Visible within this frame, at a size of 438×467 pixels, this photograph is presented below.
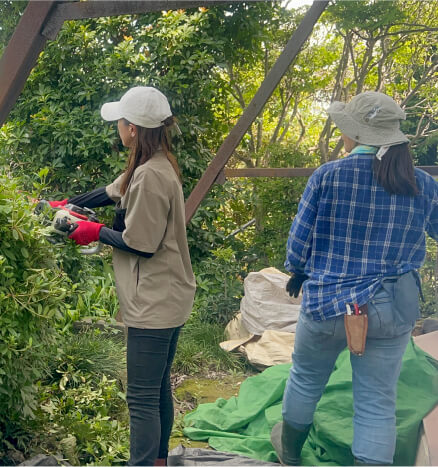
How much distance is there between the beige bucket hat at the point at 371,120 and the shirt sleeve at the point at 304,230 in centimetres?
28

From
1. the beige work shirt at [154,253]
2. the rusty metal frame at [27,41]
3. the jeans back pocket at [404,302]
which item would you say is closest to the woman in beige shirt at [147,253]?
the beige work shirt at [154,253]

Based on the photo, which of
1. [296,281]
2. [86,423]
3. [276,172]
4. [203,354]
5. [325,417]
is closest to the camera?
[296,281]

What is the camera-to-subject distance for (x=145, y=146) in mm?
2520

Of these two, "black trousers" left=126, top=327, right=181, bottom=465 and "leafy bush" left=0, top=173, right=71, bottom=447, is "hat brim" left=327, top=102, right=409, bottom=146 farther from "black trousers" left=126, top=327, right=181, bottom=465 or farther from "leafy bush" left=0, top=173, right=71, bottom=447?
"leafy bush" left=0, top=173, right=71, bottom=447

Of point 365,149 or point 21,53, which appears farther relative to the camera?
point 365,149

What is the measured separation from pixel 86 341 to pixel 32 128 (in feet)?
9.67

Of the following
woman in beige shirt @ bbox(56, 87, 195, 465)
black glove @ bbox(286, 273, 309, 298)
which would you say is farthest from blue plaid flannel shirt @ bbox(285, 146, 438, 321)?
woman in beige shirt @ bbox(56, 87, 195, 465)

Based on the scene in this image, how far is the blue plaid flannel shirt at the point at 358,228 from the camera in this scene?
101 inches

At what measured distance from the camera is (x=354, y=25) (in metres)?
7.27

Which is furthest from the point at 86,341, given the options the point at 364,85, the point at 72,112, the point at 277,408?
the point at 364,85

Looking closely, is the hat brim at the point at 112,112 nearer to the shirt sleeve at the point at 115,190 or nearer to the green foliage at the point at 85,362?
the shirt sleeve at the point at 115,190

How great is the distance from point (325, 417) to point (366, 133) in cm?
155

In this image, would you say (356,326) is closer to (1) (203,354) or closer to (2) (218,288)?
(1) (203,354)

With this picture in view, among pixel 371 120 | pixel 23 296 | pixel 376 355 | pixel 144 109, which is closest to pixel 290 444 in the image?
pixel 376 355
